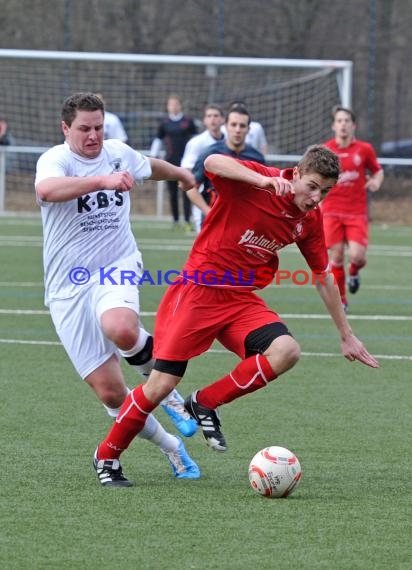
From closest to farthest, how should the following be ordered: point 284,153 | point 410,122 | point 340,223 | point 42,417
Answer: point 42,417
point 340,223
point 284,153
point 410,122

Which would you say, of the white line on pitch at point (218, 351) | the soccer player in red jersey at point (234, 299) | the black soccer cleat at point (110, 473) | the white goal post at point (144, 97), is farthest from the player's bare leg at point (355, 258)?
the white goal post at point (144, 97)

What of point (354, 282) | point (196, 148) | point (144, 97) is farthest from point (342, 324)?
point (144, 97)

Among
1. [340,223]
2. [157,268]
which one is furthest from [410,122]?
[340,223]

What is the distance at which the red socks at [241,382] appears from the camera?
565cm

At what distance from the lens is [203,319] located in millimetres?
5695

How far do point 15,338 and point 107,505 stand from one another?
500cm

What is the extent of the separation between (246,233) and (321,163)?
1.85 feet

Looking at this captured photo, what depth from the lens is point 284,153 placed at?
23.1m

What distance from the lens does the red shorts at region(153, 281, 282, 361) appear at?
5637 mm

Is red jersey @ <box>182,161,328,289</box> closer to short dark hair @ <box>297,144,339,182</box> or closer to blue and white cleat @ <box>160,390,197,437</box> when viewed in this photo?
short dark hair @ <box>297,144,339,182</box>

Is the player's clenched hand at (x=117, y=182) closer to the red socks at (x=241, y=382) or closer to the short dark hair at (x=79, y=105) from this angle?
the short dark hair at (x=79, y=105)

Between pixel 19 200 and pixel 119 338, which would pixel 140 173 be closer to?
pixel 119 338

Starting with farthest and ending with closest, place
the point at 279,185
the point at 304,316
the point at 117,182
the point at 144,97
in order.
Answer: the point at 144,97 < the point at 304,316 < the point at 117,182 < the point at 279,185

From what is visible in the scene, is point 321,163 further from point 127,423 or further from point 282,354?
point 127,423
